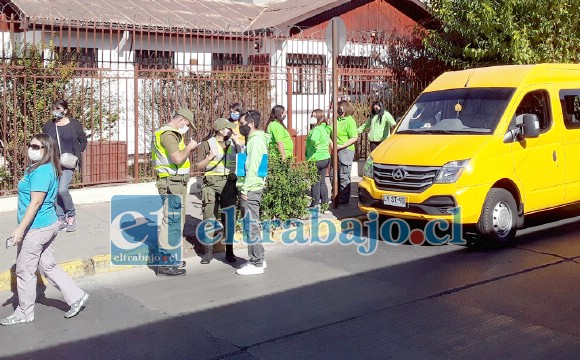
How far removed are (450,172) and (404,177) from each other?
23.3 inches

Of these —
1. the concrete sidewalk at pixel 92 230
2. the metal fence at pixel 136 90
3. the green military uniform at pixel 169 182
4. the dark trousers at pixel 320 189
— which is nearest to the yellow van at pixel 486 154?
the dark trousers at pixel 320 189

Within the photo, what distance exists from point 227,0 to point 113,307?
53.9 ft

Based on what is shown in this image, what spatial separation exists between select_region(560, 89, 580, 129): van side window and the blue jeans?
6687 millimetres

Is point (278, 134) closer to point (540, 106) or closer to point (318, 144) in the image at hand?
point (318, 144)

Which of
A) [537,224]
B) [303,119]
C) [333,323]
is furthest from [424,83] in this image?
[333,323]

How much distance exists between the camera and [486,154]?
27.7 feet

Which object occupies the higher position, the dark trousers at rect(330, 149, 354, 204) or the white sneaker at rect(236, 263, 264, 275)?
the dark trousers at rect(330, 149, 354, 204)

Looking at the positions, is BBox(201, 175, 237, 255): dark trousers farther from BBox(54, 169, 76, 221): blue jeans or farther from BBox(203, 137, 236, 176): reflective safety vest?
BBox(54, 169, 76, 221): blue jeans

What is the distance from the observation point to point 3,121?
408 inches

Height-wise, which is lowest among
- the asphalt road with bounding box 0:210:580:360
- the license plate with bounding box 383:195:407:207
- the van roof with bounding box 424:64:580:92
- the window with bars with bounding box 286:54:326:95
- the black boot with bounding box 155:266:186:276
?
the asphalt road with bounding box 0:210:580:360

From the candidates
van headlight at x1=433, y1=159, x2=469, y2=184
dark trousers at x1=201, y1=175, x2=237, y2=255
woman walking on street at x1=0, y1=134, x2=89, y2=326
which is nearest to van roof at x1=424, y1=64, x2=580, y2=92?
van headlight at x1=433, y1=159, x2=469, y2=184

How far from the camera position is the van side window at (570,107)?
376 inches

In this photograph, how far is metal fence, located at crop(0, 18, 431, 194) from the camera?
1062 centimetres

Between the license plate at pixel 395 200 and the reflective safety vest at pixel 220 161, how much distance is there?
6.87 feet
